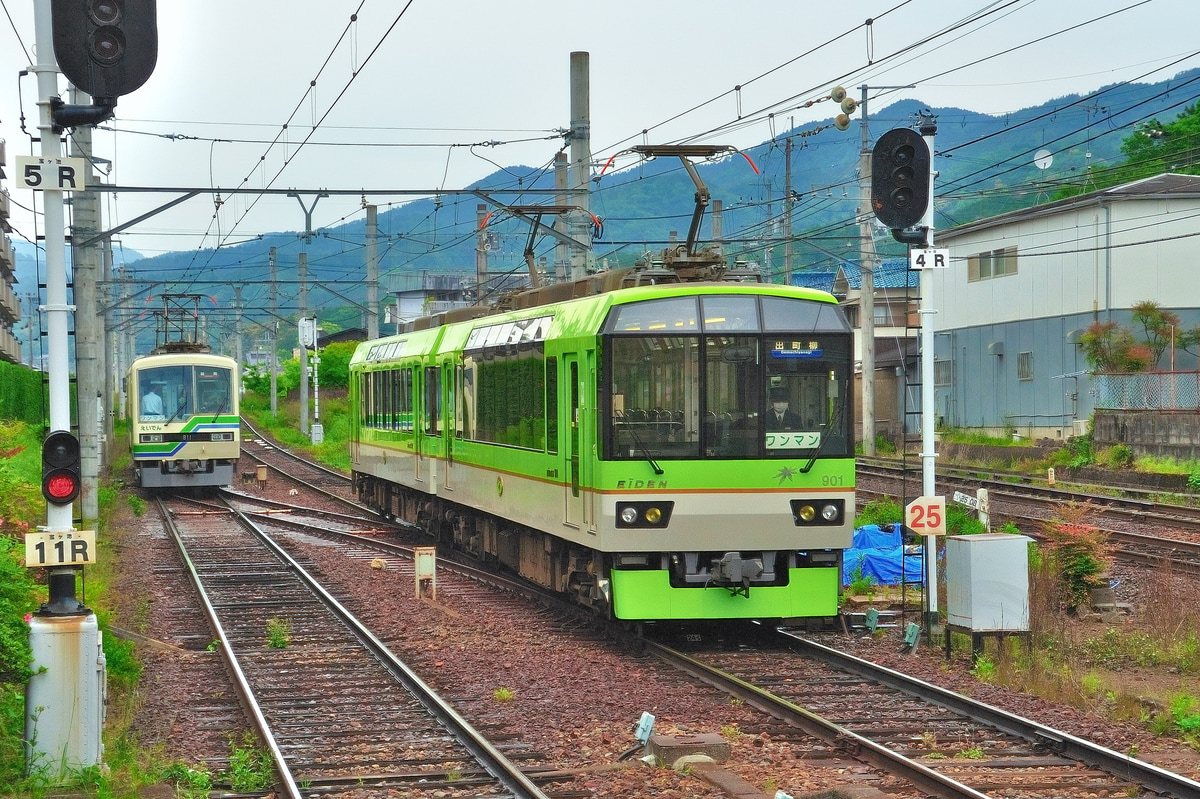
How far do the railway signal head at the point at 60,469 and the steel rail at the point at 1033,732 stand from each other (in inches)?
220

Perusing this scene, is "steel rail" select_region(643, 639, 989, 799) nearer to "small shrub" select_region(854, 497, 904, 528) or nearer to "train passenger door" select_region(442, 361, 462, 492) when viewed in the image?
"train passenger door" select_region(442, 361, 462, 492)

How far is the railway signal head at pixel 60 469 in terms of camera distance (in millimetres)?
7684

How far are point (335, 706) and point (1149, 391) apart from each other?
2503cm

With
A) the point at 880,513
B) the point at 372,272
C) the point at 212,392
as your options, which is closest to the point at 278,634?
the point at 880,513

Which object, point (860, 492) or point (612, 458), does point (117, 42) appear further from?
point (860, 492)

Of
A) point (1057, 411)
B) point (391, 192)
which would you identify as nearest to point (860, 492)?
point (391, 192)

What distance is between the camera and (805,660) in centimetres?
1149

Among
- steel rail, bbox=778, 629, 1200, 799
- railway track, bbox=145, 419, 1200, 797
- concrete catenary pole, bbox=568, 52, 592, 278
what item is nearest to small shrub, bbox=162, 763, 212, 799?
railway track, bbox=145, 419, 1200, 797

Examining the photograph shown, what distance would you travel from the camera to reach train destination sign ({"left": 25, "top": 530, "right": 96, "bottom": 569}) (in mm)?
7688

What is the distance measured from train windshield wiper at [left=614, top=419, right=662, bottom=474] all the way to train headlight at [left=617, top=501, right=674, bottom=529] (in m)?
0.29

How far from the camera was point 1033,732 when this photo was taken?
8.54 m

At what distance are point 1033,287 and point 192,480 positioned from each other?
22.4 m

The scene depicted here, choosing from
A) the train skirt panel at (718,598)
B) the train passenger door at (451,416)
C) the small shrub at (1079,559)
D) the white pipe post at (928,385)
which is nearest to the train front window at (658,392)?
the train skirt panel at (718,598)

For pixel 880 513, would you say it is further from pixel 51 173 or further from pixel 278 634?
pixel 51 173
